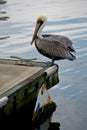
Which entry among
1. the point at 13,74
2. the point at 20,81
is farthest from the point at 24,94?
the point at 13,74

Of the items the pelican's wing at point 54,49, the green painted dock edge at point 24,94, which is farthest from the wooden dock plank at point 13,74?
the pelican's wing at point 54,49

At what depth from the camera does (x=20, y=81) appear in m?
11.2

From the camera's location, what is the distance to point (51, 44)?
13.2m

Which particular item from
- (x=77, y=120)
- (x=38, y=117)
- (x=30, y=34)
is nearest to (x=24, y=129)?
(x=38, y=117)

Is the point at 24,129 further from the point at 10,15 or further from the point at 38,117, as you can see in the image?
the point at 10,15

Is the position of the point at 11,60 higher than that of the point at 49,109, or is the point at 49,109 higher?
the point at 11,60

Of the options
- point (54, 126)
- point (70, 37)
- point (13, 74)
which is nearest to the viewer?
point (13, 74)

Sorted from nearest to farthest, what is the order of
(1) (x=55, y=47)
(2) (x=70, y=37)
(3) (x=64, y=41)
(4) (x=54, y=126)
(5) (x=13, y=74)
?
(5) (x=13, y=74)
(4) (x=54, y=126)
(1) (x=55, y=47)
(3) (x=64, y=41)
(2) (x=70, y=37)

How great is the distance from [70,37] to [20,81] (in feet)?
43.1

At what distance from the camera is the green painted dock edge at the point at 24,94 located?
34.4ft

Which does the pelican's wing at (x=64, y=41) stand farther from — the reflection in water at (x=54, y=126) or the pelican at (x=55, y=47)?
the reflection in water at (x=54, y=126)

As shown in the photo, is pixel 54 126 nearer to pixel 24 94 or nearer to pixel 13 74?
pixel 24 94

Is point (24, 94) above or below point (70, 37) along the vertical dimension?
above

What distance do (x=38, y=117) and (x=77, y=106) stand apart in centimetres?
151
